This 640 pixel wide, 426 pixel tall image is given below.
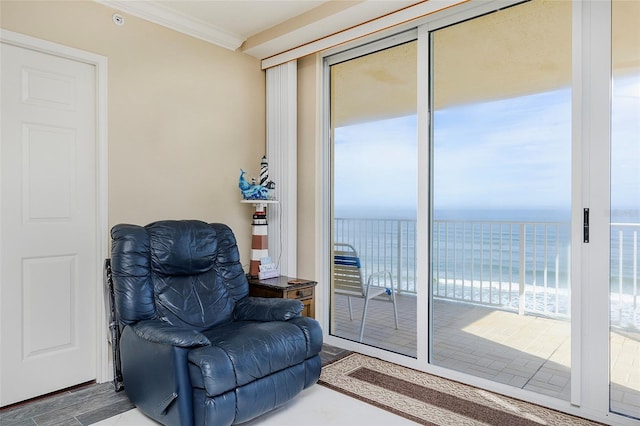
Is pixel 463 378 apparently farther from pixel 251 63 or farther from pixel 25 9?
pixel 25 9

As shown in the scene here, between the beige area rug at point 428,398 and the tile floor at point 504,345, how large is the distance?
16 cm

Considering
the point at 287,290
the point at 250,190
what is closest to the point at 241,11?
the point at 250,190

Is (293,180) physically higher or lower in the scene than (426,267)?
higher

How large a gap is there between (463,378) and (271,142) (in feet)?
8.06

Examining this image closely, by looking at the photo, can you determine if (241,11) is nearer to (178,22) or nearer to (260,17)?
(260,17)

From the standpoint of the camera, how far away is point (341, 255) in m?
3.51

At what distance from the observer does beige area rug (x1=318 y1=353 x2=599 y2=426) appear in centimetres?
224

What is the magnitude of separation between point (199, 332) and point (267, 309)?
47cm

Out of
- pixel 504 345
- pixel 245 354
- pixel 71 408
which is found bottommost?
pixel 71 408

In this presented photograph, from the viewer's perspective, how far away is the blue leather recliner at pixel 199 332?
6.45 feet

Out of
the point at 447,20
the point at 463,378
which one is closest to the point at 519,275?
the point at 463,378

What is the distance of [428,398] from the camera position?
97.9 inches

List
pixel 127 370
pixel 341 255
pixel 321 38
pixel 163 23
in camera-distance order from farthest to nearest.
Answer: pixel 341 255
pixel 321 38
pixel 163 23
pixel 127 370

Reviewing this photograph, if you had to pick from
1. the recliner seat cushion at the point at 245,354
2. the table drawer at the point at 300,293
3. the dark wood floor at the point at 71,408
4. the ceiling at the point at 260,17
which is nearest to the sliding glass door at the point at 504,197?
the ceiling at the point at 260,17
